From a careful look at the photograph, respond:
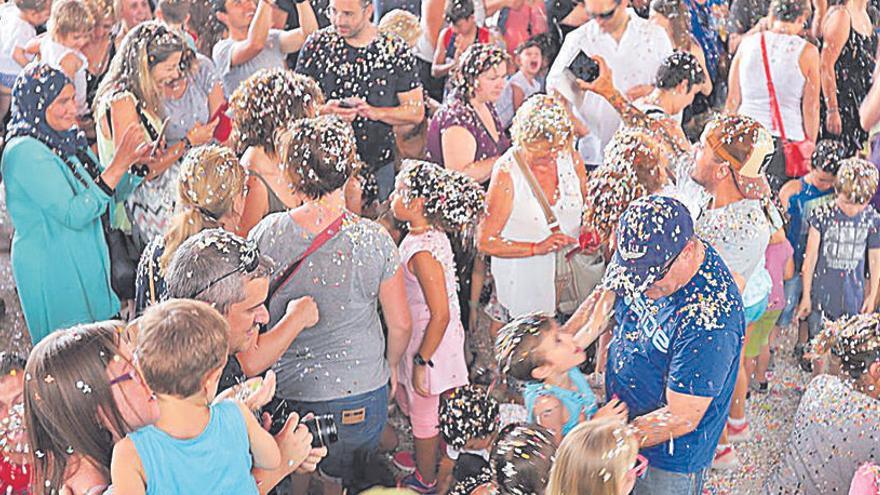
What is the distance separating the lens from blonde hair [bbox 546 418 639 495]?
2.34 m

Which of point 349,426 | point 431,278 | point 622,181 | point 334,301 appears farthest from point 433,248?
point 622,181

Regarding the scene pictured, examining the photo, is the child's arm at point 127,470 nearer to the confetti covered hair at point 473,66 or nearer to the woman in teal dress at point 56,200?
the woman in teal dress at point 56,200

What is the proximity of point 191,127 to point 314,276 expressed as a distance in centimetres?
145

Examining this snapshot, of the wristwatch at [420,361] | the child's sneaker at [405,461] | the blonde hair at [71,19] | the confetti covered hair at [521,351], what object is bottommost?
the child's sneaker at [405,461]

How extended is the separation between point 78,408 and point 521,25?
12.4 ft

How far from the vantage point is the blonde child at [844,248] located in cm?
428

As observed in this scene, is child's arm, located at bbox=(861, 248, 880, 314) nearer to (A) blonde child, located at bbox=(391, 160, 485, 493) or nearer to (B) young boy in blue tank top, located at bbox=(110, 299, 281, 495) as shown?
(A) blonde child, located at bbox=(391, 160, 485, 493)

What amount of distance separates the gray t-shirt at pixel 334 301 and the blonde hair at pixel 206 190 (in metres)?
0.16

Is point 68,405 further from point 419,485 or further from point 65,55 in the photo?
point 65,55

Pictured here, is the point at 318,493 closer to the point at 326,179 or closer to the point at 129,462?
the point at 326,179

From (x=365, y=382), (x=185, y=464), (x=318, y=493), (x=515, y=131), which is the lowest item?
(x=318, y=493)

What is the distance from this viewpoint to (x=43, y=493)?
7.50ft

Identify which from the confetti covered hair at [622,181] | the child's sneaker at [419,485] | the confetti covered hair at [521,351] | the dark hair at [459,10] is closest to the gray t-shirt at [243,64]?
the dark hair at [459,10]

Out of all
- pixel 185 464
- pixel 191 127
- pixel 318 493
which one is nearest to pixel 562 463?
pixel 185 464
